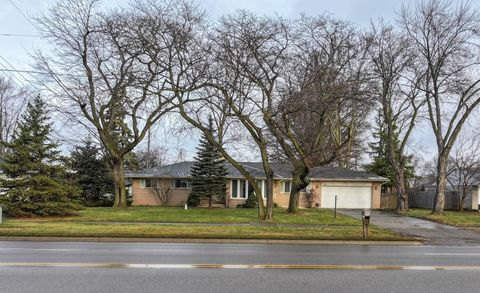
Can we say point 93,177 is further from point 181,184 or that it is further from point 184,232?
point 184,232

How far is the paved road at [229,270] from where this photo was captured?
25.3 feet

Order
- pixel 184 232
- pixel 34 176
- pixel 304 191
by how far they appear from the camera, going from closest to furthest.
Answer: pixel 184 232 → pixel 34 176 → pixel 304 191

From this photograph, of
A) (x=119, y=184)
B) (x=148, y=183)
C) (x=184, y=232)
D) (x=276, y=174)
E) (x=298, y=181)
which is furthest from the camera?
(x=148, y=183)

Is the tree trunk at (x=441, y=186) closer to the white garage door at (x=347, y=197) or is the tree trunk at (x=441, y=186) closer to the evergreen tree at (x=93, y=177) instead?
the white garage door at (x=347, y=197)

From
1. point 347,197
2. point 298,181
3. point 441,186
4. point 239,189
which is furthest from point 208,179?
point 441,186

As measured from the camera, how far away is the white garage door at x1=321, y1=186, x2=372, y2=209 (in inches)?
1624

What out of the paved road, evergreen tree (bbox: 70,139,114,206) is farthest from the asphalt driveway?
evergreen tree (bbox: 70,139,114,206)

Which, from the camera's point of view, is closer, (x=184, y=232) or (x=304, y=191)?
(x=184, y=232)

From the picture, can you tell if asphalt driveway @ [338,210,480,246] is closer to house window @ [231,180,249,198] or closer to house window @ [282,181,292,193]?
house window @ [231,180,249,198]

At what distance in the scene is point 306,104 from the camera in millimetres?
23406

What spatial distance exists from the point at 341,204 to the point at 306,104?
20.0 meters

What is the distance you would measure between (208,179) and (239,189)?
11.4ft

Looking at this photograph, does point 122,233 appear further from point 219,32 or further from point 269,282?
point 219,32

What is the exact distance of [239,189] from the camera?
39.9 metres
